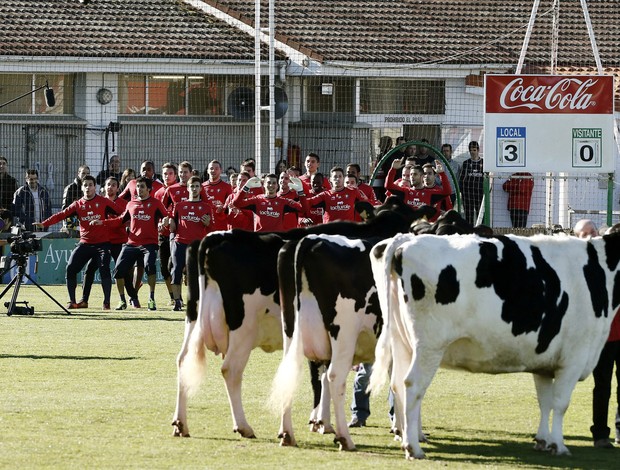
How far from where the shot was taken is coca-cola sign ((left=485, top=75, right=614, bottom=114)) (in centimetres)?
2334

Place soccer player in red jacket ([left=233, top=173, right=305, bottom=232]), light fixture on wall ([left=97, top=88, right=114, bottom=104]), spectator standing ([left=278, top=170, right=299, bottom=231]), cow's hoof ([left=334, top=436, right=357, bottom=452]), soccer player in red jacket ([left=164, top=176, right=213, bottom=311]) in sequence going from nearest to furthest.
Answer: cow's hoof ([left=334, top=436, right=357, bottom=452]) < soccer player in red jacket ([left=233, top=173, right=305, bottom=232]) < spectator standing ([left=278, top=170, right=299, bottom=231]) < soccer player in red jacket ([left=164, top=176, right=213, bottom=311]) < light fixture on wall ([left=97, top=88, right=114, bottom=104])

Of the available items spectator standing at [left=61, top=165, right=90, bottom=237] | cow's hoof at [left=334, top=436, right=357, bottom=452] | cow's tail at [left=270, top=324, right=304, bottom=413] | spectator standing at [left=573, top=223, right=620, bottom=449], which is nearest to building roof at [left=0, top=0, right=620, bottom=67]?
spectator standing at [left=61, top=165, right=90, bottom=237]

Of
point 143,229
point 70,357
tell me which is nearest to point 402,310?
point 70,357

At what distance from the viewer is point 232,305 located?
1086cm

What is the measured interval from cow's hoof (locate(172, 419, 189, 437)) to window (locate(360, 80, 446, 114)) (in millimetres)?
23333

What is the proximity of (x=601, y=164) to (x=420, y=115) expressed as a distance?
10453mm

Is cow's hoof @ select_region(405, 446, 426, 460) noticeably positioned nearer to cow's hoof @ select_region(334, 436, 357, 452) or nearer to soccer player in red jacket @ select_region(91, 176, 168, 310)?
cow's hoof @ select_region(334, 436, 357, 452)

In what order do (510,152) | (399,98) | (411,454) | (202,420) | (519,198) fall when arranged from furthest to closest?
(399,98)
(519,198)
(510,152)
(202,420)
(411,454)

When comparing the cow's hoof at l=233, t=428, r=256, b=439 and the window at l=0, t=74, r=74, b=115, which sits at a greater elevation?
the window at l=0, t=74, r=74, b=115

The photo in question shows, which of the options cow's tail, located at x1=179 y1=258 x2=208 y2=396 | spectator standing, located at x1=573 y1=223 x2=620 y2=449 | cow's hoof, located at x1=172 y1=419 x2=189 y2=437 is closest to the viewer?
spectator standing, located at x1=573 y1=223 x2=620 y2=449

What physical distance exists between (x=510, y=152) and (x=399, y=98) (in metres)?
10.6

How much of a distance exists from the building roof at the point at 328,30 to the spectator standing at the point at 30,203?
6.65 m

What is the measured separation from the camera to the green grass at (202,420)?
9.70 m

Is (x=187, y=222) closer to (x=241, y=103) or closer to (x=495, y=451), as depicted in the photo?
(x=241, y=103)
